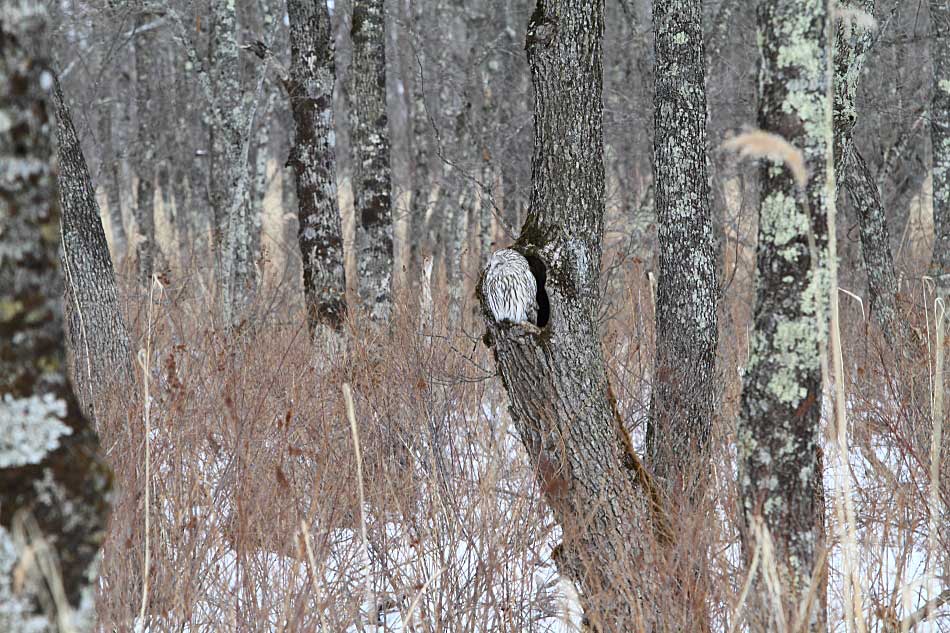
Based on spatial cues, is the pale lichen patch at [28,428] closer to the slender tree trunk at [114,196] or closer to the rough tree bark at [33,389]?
the rough tree bark at [33,389]

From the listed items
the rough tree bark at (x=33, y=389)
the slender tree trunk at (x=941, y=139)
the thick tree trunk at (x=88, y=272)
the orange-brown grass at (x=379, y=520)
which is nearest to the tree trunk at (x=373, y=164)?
the orange-brown grass at (x=379, y=520)

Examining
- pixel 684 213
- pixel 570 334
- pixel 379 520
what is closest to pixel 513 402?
pixel 570 334

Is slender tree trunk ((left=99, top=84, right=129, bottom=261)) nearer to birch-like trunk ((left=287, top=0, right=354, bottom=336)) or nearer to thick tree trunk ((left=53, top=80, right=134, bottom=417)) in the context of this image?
birch-like trunk ((left=287, top=0, right=354, bottom=336))

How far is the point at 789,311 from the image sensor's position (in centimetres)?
183

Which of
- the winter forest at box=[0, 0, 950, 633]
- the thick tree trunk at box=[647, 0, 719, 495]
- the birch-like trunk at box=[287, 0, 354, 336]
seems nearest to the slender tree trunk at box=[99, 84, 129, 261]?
the winter forest at box=[0, 0, 950, 633]

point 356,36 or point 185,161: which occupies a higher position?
point 185,161

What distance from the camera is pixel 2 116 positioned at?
3.91ft

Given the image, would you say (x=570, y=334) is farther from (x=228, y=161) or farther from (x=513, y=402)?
(x=228, y=161)

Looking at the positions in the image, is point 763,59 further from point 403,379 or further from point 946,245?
point 946,245

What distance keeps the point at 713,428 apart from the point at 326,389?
196 centimetres

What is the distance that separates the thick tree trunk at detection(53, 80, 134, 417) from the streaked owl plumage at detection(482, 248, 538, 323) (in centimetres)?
193

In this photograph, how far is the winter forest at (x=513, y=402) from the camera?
4.19 ft

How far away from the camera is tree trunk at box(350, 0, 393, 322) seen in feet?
19.8

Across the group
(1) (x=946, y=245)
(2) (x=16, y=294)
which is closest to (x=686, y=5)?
(1) (x=946, y=245)
